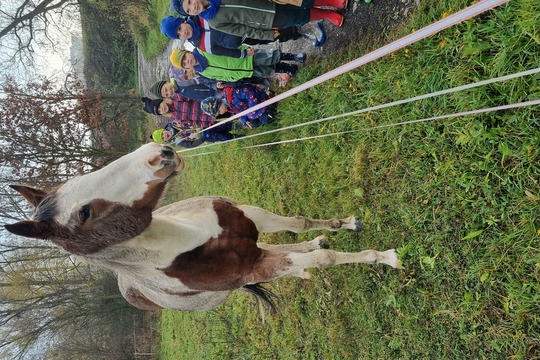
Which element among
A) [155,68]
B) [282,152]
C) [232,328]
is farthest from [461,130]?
[155,68]

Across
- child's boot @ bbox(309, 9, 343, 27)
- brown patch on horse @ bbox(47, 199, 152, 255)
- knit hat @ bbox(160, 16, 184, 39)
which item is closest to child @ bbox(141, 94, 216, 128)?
Result: knit hat @ bbox(160, 16, 184, 39)

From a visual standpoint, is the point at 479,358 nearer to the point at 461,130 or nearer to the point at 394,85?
the point at 461,130

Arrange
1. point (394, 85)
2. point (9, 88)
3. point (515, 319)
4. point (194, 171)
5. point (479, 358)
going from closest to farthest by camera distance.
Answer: point (515, 319) → point (479, 358) → point (394, 85) → point (9, 88) → point (194, 171)

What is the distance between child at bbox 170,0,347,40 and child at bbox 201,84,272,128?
1105 mm

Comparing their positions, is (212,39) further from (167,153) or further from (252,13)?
(167,153)

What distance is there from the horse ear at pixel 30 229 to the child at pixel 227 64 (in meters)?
3.07

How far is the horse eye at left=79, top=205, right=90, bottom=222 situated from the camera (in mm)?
3104

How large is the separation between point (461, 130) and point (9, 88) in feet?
35.4

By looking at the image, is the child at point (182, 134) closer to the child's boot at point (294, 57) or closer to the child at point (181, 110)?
the child at point (181, 110)

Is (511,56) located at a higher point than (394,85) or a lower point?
higher

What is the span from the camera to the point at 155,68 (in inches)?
598

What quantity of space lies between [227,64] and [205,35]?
0.53 meters

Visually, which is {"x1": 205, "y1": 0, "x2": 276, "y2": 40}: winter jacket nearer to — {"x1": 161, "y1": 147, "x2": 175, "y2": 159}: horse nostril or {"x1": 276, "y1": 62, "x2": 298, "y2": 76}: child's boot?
{"x1": 276, "y1": 62, "x2": 298, "y2": 76}: child's boot

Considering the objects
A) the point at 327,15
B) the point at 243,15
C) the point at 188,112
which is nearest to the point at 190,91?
the point at 188,112
